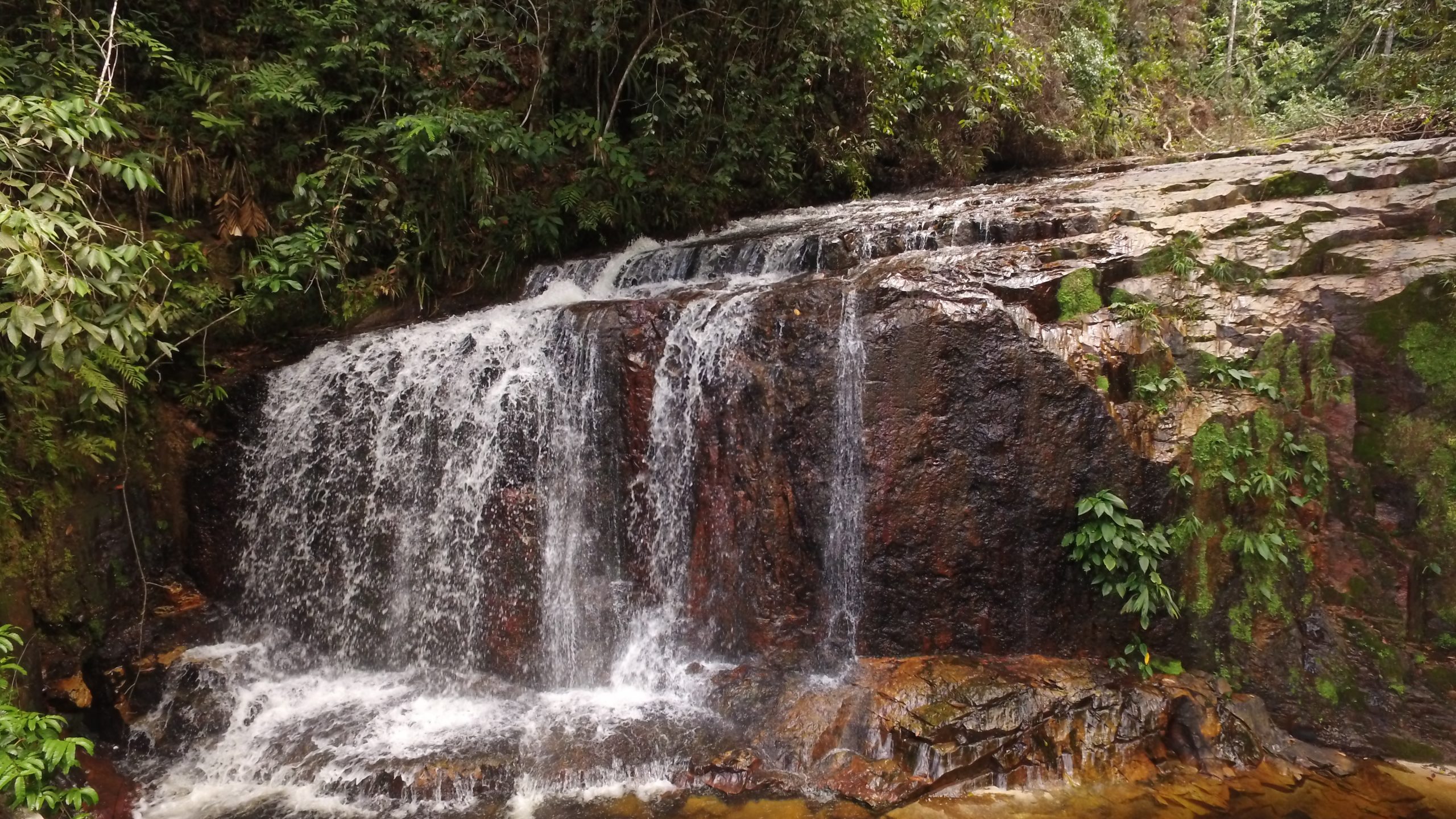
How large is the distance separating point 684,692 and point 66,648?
4576 mm

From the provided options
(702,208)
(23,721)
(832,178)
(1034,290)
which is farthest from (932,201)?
(23,721)

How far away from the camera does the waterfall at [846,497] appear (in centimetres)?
516

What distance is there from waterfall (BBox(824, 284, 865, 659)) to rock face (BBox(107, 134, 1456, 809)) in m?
0.03

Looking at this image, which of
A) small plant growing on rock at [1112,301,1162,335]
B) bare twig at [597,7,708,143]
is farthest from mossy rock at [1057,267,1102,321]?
bare twig at [597,7,708,143]

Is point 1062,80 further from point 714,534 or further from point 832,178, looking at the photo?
point 714,534

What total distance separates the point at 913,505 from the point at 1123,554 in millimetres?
1413

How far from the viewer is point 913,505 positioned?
5.02m

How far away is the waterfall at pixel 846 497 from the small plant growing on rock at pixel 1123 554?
1457mm

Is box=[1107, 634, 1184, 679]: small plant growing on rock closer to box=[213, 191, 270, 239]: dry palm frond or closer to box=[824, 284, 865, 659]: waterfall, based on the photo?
box=[824, 284, 865, 659]: waterfall

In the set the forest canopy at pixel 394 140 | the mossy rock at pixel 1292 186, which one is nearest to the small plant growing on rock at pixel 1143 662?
the mossy rock at pixel 1292 186

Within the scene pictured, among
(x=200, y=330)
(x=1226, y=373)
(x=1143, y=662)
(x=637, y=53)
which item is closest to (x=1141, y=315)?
(x=1226, y=373)

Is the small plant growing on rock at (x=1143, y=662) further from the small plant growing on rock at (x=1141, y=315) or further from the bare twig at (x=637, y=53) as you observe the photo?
the bare twig at (x=637, y=53)

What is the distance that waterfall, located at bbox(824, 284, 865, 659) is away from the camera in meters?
5.16

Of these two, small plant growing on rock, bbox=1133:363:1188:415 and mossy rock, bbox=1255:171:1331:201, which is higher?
mossy rock, bbox=1255:171:1331:201
